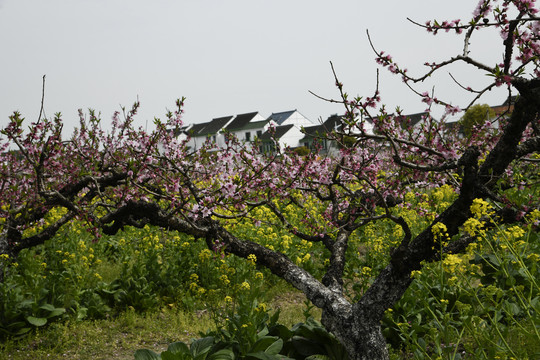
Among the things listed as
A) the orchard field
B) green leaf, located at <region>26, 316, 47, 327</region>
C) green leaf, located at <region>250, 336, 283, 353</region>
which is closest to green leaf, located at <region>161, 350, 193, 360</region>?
the orchard field

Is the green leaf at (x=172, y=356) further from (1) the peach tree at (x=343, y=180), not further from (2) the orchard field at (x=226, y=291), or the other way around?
(1) the peach tree at (x=343, y=180)

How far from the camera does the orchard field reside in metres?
4.89

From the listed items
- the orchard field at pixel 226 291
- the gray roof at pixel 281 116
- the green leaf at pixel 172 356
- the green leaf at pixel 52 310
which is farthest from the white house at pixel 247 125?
the green leaf at pixel 172 356

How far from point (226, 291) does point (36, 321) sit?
9.74 feet

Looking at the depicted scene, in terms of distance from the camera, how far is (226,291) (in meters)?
7.86

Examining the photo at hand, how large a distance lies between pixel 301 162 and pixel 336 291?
232 cm

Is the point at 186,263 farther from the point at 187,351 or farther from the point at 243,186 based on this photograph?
the point at 187,351

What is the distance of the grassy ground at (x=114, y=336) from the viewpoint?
20.0 ft

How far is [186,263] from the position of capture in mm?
8617

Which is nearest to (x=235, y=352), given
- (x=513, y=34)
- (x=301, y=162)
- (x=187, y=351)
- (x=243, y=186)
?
(x=187, y=351)

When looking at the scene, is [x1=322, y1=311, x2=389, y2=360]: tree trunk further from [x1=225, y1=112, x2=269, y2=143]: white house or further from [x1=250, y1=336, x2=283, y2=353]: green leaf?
[x1=225, y1=112, x2=269, y2=143]: white house

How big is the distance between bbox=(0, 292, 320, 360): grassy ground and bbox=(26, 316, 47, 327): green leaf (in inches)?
7.0

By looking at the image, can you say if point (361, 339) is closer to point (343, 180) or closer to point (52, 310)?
point (343, 180)

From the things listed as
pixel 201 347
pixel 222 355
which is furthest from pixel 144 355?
pixel 222 355
